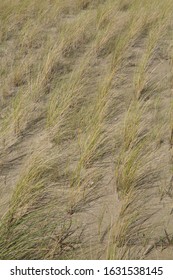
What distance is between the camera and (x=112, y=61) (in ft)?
15.2

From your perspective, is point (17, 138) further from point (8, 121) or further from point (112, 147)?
point (112, 147)

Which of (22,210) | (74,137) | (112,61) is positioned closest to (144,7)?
(112,61)

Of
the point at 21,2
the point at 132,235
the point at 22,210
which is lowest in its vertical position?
the point at 132,235

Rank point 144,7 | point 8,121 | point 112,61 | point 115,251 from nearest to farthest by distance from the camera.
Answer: point 115,251, point 8,121, point 112,61, point 144,7

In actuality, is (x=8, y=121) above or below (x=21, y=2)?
below

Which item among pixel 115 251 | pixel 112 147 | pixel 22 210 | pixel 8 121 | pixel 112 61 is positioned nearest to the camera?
pixel 115 251

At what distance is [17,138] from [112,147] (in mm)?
828

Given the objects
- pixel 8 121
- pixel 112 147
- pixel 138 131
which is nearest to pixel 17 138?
pixel 8 121

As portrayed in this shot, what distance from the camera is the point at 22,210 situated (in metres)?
2.55

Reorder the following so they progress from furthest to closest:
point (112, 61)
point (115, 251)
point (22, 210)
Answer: point (112, 61)
point (22, 210)
point (115, 251)

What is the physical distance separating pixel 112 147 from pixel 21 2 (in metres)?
3.80

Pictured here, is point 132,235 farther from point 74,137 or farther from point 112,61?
point 112,61

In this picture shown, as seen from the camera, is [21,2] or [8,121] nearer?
[8,121]

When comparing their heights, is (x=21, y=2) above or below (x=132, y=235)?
above
